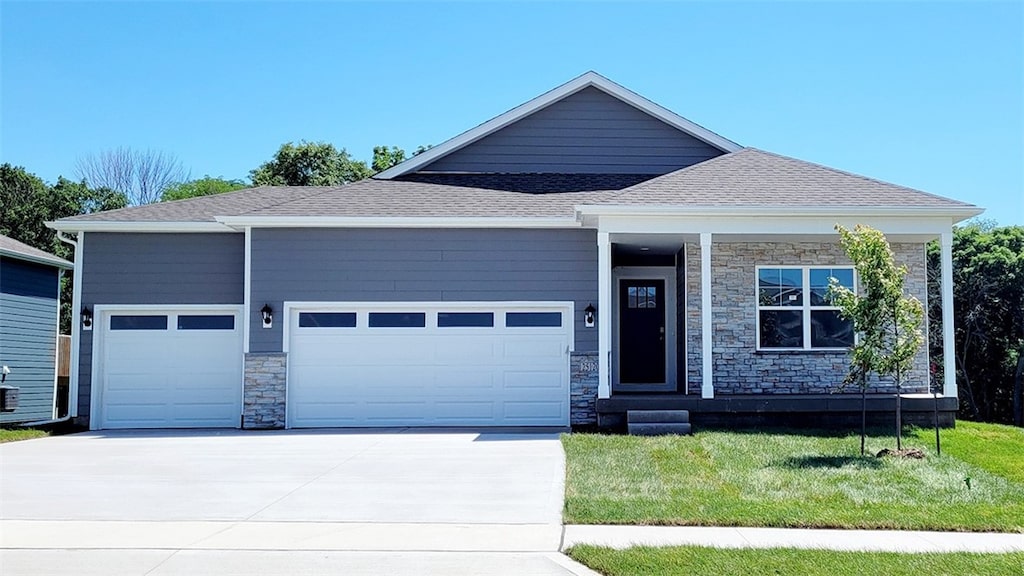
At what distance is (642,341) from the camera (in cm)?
1584

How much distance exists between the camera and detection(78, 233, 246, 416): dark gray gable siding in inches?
583

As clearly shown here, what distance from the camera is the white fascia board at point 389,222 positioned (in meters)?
14.0

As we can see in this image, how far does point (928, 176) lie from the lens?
26.5 meters

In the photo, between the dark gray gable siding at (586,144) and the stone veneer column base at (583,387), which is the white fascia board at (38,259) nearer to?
the dark gray gable siding at (586,144)

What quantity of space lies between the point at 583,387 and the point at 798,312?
368cm

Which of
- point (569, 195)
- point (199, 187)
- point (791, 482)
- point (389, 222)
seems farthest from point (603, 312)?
point (199, 187)

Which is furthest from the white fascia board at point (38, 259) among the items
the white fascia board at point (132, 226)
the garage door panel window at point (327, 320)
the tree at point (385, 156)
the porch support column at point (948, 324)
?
the tree at point (385, 156)

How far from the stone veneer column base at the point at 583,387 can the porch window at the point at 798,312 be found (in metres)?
2.74

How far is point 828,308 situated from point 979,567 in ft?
28.3

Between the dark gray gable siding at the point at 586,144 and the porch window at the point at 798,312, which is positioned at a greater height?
the dark gray gable siding at the point at 586,144

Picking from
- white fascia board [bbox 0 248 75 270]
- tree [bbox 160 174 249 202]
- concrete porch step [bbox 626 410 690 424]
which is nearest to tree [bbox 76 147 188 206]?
tree [bbox 160 174 249 202]

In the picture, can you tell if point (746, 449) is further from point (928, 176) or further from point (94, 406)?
point (928, 176)

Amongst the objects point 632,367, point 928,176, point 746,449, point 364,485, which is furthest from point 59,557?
point 928,176

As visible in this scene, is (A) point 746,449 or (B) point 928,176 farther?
(B) point 928,176
